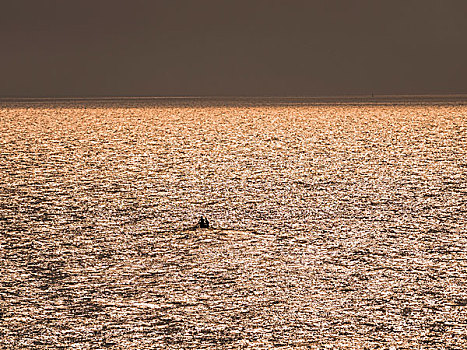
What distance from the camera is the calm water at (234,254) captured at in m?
2.20

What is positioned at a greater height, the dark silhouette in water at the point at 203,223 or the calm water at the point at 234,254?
the dark silhouette in water at the point at 203,223

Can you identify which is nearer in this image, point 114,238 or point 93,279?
point 93,279

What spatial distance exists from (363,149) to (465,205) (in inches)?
144

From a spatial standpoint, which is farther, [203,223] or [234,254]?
[203,223]

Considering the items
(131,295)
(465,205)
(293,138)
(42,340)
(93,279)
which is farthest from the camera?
(293,138)

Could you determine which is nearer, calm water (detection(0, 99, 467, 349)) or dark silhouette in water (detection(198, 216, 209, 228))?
calm water (detection(0, 99, 467, 349))

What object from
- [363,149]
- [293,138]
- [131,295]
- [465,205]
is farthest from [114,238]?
[293,138]

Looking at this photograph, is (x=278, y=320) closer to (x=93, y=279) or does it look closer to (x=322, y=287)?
(x=322, y=287)

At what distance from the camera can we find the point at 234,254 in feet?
10.3

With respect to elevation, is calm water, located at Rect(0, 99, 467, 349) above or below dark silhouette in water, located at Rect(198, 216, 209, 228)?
below

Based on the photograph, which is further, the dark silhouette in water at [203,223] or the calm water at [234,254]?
the dark silhouette in water at [203,223]

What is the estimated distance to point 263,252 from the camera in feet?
10.4

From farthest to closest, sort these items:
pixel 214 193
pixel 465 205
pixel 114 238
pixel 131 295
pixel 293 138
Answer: pixel 293 138, pixel 214 193, pixel 465 205, pixel 114 238, pixel 131 295

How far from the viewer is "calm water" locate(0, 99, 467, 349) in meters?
2.20
